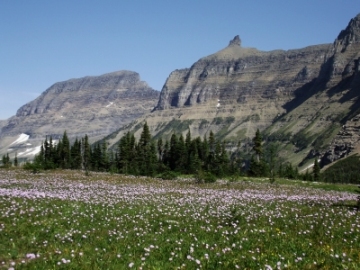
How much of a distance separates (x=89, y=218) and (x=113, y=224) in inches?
62.3

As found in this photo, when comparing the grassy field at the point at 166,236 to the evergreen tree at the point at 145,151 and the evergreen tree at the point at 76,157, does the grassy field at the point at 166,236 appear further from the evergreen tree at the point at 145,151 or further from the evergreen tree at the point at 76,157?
the evergreen tree at the point at 76,157

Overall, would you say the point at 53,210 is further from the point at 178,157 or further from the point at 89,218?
the point at 178,157

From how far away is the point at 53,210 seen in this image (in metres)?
18.1

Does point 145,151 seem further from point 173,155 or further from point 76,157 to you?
point 76,157

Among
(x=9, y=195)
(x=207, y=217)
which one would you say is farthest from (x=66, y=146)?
(x=207, y=217)

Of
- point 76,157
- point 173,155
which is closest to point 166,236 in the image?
point 173,155

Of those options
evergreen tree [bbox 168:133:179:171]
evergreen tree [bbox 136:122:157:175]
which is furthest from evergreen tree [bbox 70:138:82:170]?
evergreen tree [bbox 168:133:179:171]

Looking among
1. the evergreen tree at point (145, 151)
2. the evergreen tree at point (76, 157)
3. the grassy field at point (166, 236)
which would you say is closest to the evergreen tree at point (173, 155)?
the evergreen tree at point (145, 151)

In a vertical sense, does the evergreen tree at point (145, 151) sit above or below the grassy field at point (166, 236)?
above

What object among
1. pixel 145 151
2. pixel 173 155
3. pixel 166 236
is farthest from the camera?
pixel 173 155

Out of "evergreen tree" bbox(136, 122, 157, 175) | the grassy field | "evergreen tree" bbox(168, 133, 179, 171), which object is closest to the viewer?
the grassy field

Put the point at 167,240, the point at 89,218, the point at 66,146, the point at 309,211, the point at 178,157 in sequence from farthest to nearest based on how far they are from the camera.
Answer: the point at 66,146 < the point at 178,157 < the point at 309,211 < the point at 89,218 < the point at 167,240

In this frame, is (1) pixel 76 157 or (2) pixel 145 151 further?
(1) pixel 76 157

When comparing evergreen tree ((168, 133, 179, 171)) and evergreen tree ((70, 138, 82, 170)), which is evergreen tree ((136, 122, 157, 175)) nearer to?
evergreen tree ((168, 133, 179, 171))
